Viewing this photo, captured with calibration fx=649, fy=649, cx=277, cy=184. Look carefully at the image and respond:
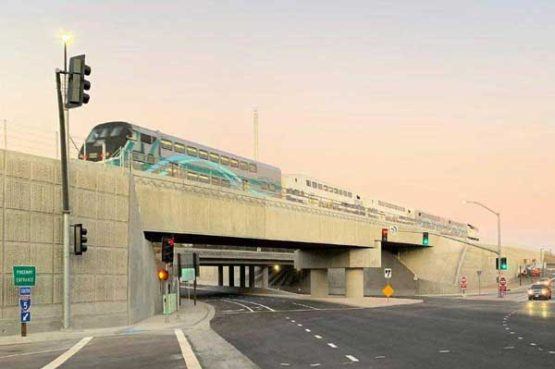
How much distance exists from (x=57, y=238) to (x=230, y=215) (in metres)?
15.5

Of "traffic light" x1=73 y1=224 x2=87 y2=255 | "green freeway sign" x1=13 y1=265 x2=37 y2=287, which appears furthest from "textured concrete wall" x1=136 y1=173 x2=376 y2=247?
"green freeway sign" x1=13 y1=265 x2=37 y2=287

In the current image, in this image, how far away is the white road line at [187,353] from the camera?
1538cm

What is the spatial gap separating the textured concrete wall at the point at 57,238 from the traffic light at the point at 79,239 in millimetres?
701

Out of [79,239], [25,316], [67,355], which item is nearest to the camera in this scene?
[67,355]

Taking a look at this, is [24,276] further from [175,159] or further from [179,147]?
[179,147]

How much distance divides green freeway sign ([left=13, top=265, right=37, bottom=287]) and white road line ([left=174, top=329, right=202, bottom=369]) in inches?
222

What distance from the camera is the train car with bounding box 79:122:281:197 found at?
38.0 m

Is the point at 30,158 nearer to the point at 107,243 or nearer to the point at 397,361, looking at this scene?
the point at 107,243

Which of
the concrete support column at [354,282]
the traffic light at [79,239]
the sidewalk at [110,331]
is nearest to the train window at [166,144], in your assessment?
the sidewalk at [110,331]

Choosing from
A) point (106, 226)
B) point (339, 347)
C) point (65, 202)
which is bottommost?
point (339, 347)

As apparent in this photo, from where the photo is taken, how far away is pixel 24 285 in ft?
76.0

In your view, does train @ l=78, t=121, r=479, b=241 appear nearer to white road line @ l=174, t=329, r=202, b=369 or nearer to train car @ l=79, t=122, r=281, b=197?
train car @ l=79, t=122, r=281, b=197

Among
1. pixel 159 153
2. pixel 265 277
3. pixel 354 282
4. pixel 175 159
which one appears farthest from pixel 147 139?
pixel 265 277

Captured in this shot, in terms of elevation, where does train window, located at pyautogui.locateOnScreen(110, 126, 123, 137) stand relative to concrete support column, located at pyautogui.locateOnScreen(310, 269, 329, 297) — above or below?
above
